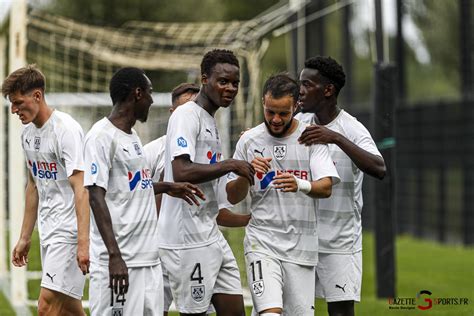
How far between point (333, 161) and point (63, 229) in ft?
6.87

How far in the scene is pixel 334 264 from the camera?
331 inches

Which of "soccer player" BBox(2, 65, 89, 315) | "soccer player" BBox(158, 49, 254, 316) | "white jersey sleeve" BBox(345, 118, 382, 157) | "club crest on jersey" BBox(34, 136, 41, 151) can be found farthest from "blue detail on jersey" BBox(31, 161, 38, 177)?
"white jersey sleeve" BBox(345, 118, 382, 157)

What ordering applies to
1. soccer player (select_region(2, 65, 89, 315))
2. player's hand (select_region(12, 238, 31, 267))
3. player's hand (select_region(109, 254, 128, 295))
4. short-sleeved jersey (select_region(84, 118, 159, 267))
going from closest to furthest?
1. player's hand (select_region(109, 254, 128, 295))
2. short-sleeved jersey (select_region(84, 118, 159, 267))
3. soccer player (select_region(2, 65, 89, 315))
4. player's hand (select_region(12, 238, 31, 267))

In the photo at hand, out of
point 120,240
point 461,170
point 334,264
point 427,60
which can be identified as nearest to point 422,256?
point 461,170

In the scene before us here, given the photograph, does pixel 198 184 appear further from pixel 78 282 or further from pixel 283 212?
pixel 78 282

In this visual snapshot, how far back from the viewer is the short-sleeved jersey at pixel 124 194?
721 centimetres

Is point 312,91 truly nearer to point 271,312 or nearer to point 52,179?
point 271,312

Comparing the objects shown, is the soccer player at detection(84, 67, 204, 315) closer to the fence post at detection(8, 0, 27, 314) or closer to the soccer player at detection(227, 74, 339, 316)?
the soccer player at detection(227, 74, 339, 316)

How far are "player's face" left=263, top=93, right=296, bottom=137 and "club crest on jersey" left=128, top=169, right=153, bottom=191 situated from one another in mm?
951

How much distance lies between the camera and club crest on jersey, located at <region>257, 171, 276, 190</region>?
7.75m

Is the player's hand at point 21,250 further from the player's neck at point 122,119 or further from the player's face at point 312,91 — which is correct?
the player's face at point 312,91

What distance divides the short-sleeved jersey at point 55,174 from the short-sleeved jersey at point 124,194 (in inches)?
40.6

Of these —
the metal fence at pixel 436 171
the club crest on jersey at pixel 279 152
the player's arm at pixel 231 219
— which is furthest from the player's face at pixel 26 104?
the metal fence at pixel 436 171

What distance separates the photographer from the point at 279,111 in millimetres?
7648
